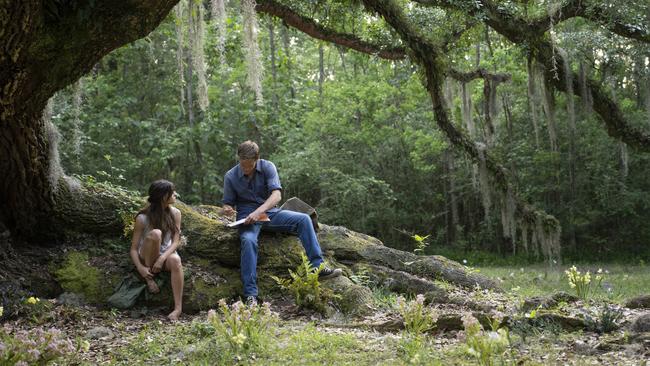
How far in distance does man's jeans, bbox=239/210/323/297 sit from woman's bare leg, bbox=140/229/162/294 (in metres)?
0.80

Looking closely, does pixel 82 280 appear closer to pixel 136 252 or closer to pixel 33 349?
pixel 136 252

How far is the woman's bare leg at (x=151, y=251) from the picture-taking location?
557cm

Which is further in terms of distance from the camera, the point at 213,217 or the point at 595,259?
A: the point at 595,259

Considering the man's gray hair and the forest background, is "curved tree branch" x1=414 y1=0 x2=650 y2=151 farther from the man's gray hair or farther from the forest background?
the forest background

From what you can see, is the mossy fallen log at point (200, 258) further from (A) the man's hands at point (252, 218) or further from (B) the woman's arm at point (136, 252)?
(A) the man's hands at point (252, 218)

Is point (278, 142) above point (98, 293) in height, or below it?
above

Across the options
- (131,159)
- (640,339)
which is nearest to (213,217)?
(640,339)

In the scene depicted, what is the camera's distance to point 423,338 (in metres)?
3.86

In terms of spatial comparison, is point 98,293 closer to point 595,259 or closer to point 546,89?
point 546,89

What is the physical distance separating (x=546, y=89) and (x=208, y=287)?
4832 mm

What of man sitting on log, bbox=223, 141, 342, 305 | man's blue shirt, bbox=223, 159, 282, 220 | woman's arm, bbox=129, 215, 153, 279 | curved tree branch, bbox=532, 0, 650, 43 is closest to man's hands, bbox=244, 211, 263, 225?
man sitting on log, bbox=223, 141, 342, 305

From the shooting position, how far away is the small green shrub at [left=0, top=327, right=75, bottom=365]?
323 cm

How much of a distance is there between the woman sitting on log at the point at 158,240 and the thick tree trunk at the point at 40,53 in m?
1.08

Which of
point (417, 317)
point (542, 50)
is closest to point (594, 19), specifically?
point (542, 50)
